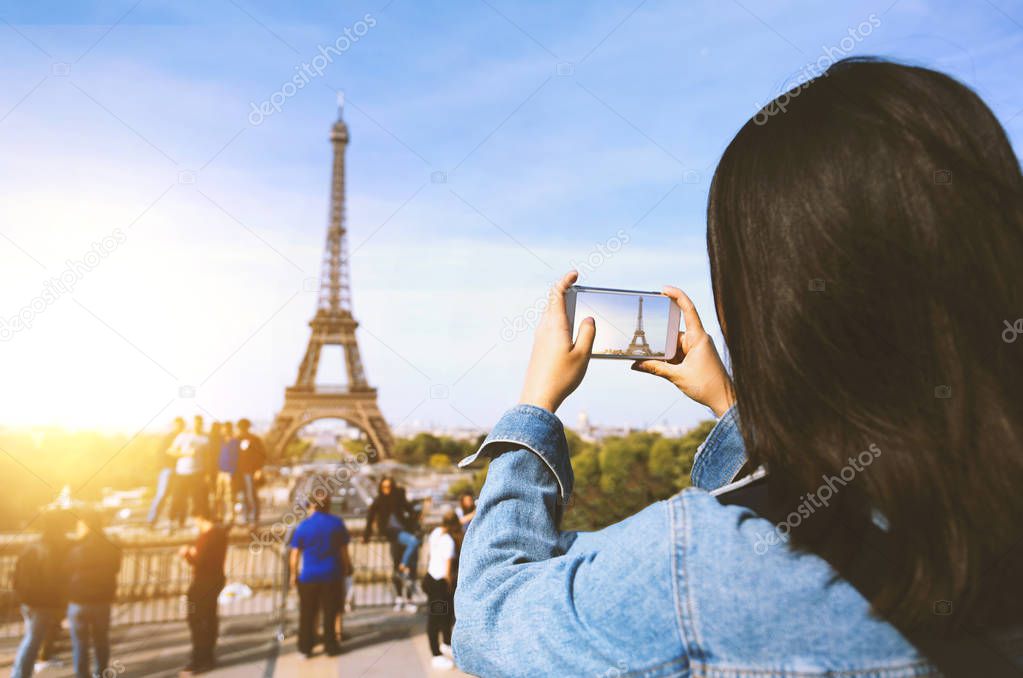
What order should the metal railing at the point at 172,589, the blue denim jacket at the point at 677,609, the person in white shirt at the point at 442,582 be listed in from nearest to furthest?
1. the blue denim jacket at the point at 677,609
2. the person in white shirt at the point at 442,582
3. the metal railing at the point at 172,589

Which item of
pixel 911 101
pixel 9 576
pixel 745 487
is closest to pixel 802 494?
pixel 745 487

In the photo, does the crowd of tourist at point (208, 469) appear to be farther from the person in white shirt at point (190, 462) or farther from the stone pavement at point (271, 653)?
the stone pavement at point (271, 653)

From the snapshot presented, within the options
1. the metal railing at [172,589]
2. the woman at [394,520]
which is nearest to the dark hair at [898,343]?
the metal railing at [172,589]

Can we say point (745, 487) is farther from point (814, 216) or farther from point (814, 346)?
point (814, 216)

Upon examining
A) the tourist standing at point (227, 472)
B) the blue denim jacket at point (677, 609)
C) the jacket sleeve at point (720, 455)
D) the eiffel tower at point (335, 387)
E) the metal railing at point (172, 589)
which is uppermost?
the eiffel tower at point (335, 387)

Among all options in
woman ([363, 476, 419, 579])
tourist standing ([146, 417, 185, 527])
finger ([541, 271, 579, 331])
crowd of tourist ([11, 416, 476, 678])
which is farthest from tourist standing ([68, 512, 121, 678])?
finger ([541, 271, 579, 331])

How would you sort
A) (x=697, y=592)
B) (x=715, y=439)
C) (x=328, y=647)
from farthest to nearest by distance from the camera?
1. (x=328, y=647)
2. (x=715, y=439)
3. (x=697, y=592)

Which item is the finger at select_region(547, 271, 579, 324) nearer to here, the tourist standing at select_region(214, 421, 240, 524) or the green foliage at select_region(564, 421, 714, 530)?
the tourist standing at select_region(214, 421, 240, 524)
